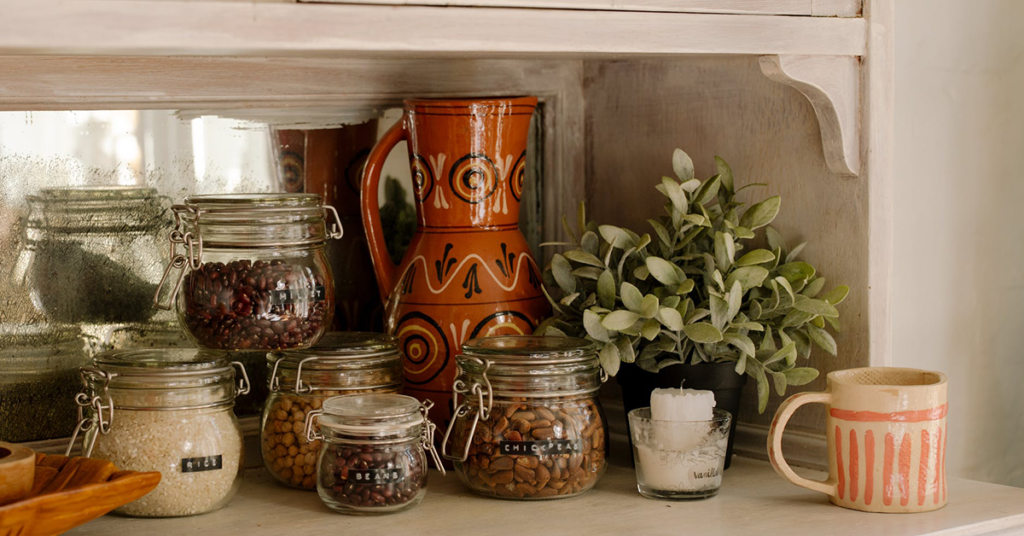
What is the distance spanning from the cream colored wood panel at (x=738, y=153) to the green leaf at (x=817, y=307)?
5 centimetres

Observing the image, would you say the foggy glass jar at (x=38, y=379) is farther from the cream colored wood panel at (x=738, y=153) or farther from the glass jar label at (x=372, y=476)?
the cream colored wood panel at (x=738, y=153)

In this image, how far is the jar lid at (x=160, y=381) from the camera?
99cm

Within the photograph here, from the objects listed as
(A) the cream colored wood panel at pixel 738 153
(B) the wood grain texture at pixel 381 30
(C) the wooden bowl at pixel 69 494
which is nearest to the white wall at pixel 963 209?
(A) the cream colored wood panel at pixel 738 153

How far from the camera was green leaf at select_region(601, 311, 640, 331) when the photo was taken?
1.08 m

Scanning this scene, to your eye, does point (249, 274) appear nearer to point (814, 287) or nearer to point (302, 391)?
point (302, 391)

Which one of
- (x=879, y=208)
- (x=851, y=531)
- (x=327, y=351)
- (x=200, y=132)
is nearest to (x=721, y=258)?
(x=879, y=208)

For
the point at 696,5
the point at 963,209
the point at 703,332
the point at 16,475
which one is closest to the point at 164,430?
the point at 16,475

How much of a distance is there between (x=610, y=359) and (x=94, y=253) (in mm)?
526

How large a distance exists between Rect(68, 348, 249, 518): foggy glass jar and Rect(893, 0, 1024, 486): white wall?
950 millimetres

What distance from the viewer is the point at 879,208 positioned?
1126 millimetres

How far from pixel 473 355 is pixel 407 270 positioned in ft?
0.57

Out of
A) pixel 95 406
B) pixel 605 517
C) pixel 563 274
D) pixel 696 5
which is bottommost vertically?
pixel 605 517

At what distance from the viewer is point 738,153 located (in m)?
1.24

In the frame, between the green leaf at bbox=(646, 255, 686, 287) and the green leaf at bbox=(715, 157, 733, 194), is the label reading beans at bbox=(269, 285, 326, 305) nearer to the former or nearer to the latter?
the green leaf at bbox=(646, 255, 686, 287)
